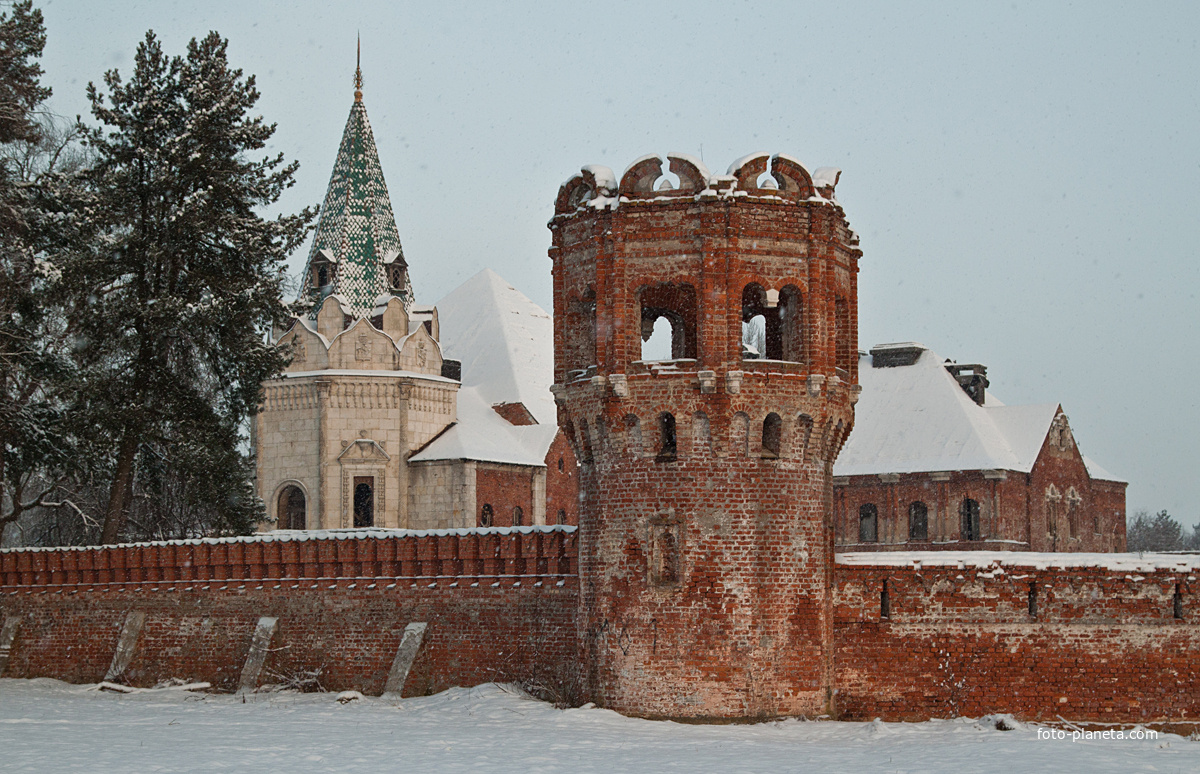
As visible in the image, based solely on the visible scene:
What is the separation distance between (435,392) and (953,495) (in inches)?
685

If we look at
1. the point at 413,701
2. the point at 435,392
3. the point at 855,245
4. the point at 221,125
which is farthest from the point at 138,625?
the point at 435,392

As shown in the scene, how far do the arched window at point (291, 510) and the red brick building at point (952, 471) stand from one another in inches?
712

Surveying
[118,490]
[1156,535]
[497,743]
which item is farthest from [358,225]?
[1156,535]

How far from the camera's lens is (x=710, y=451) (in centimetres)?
2073

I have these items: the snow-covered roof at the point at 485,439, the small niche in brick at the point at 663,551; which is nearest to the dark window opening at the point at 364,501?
the snow-covered roof at the point at 485,439

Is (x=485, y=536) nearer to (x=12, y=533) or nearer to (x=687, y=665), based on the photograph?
(x=687, y=665)

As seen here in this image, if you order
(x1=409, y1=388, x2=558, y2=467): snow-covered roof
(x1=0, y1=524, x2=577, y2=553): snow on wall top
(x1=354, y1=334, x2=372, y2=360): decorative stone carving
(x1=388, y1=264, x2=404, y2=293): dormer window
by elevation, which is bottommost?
(x1=0, y1=524, x2=577, y2=553): snow on wall top

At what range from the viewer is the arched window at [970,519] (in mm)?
48156

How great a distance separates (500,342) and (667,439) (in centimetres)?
3075

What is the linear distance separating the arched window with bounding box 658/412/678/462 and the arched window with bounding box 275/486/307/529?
2174cm

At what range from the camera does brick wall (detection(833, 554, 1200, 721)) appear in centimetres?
2064

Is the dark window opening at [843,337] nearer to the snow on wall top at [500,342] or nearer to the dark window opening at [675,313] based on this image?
the dark window opening at [675,313]

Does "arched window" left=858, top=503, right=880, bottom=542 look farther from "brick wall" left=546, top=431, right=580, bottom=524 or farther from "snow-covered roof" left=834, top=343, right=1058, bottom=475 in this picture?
"brick wall" left=546, top=431, right=580, bottom=524

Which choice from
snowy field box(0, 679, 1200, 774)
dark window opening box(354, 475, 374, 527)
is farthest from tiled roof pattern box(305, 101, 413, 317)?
snowy field box(0, 679, 1200, 774)
